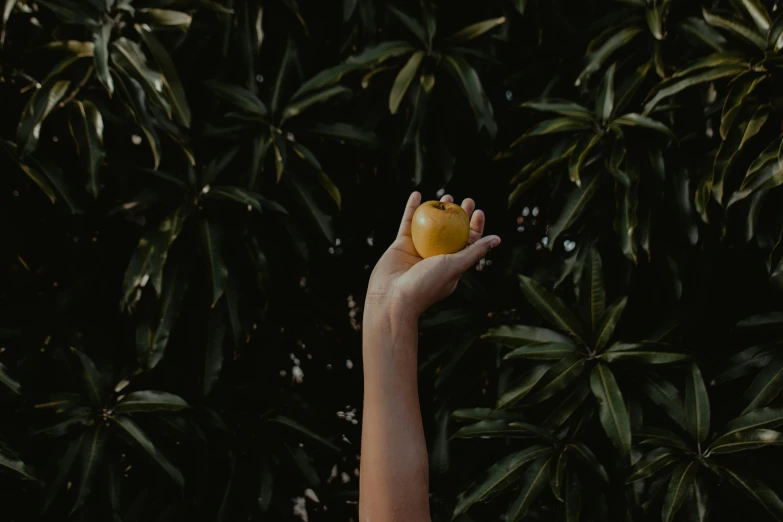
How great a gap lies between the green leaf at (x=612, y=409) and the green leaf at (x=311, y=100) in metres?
1.16

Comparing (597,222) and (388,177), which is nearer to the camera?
(597,222)

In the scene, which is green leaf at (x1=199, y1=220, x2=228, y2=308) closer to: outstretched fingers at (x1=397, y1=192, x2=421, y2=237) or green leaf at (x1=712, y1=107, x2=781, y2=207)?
outstretched fingers at (x1=397, y1=192, x2=421, y2=237)

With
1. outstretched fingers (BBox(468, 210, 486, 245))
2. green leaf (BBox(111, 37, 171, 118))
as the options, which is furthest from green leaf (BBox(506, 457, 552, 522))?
green leaf (BBox(111, 37, 171, 118))

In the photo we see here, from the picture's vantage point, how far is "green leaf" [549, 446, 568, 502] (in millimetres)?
2262

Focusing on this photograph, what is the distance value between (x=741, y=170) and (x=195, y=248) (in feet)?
5.41

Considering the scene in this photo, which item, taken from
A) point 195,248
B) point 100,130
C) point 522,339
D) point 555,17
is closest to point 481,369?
point 522,339

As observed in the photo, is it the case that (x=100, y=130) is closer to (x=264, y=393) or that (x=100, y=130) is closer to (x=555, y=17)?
(x=264, y=393)

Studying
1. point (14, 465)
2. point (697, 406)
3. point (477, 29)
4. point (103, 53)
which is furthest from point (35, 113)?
point (697, 406)

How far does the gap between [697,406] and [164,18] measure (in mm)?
1918

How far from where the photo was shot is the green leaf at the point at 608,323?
2.38 m

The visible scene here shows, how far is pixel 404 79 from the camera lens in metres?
2.60

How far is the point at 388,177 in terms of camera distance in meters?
2.96

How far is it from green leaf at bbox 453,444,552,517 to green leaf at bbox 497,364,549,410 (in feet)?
0.48

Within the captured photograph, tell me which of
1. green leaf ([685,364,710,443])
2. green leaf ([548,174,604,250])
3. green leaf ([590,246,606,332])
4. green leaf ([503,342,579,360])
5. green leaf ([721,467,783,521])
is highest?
green leaf ([548,174,604,250])
